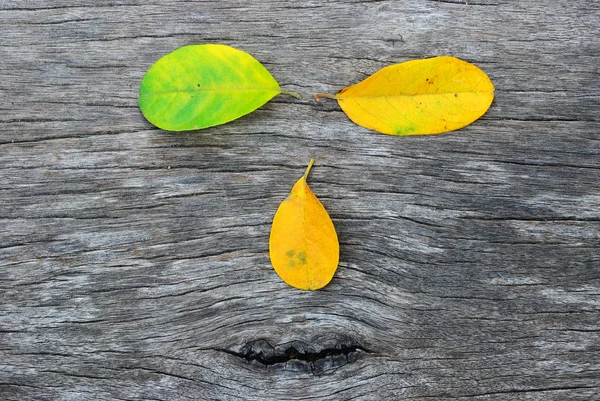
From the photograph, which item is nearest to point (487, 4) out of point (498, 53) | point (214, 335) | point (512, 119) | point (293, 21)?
point (498, 53)

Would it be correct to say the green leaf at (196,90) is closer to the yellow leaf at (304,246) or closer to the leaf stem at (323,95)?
the leaf stem at (323,95)

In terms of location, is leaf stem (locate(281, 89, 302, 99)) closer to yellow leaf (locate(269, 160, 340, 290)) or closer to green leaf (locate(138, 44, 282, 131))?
green leaf (locate(138, 44, 282, 131))

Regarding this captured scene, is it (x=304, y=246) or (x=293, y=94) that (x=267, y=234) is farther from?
(x=293, y=94)

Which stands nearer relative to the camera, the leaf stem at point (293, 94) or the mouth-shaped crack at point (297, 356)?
the mouth-shaped crack at point (297, 356)

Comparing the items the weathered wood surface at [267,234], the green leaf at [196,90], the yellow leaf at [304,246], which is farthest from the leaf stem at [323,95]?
the yellow leaf at [304,246]

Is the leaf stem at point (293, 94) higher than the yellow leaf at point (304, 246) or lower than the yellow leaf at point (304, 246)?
higher

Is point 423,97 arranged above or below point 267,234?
above

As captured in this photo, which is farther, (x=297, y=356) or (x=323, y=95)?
(x=323, y=95)

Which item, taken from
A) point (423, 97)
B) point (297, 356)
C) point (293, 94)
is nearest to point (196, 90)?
point (293, 94)

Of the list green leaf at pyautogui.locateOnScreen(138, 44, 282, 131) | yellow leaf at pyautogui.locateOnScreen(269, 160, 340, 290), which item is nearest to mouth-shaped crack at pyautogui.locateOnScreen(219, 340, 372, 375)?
yellow leaf at pyautogui.locateOnScreen(269, 160, 340, 290)
